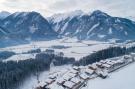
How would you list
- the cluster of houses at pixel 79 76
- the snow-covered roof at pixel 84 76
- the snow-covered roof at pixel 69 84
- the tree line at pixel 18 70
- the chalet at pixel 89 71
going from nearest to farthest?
1. the snow-covered roof at pixel 69 84
2. the cluster of houses at pixel 79 76
3. the snow-covered roof at pixel 84 76
4. the chalet at pixel 89 71
5. the tree line at pixel 18 70

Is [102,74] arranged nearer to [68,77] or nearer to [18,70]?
[68,77]

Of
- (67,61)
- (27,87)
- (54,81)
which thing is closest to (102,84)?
(54,81)

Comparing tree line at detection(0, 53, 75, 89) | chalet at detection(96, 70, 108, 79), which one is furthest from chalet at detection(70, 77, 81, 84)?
tree line at detection(0, 53, 75, 89)

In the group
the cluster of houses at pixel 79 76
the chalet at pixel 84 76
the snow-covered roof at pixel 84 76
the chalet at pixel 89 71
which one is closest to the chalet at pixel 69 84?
the cluster of houses at pixel 79 76

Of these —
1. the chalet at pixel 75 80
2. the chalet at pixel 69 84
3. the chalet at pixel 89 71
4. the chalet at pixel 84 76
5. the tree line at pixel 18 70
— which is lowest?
the tree line at pixel 18 70

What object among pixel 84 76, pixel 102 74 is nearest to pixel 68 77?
pixel 84 76

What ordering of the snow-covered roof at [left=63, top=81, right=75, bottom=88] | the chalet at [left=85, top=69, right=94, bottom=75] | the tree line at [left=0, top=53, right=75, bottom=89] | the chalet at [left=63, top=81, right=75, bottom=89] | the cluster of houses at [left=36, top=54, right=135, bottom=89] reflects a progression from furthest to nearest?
the tree line at [left=0, top=53, right=75, bottom=89]
the chalet at [left=85, top=69, right=94, bottom=75]
the cluster of houses at [left=36, top=54, right=135, bottom=89]
the snow-covered roof at [left=63, top=81, right=75, bottom=88]
the chalet at [left=63, top=81, right=75, bottom=89]

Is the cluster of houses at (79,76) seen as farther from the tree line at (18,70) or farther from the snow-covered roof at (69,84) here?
the tree line at (18,70)

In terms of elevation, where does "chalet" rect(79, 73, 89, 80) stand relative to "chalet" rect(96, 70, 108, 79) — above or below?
below

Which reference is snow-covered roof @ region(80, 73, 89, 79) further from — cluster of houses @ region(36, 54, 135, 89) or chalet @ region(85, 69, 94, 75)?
chalet @ region(85, 69, 94, 75)
